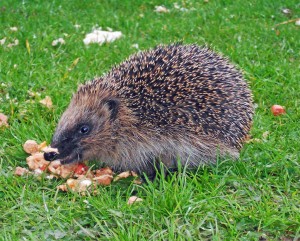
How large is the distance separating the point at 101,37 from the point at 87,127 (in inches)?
141

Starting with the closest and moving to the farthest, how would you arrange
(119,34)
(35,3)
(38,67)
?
1. (38,67)
2. (119,34)
3. (35,3)

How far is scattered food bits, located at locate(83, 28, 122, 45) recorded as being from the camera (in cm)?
852

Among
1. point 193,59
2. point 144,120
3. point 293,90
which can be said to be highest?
point 193,59

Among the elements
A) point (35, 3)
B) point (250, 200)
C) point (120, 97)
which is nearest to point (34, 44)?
point (35, 3)

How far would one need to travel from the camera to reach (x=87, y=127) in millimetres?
5289

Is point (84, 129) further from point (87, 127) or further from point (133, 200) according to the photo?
point (133, 200)

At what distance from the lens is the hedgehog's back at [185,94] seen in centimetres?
529

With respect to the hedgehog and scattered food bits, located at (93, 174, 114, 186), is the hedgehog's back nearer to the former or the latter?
the hedgehog

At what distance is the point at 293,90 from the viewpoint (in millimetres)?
6941

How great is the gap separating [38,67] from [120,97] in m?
2.50

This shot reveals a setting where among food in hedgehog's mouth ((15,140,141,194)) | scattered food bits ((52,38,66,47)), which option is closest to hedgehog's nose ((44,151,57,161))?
food in hedgehog's mouth ((15,140,141,194))

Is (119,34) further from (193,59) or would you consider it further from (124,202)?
(124,202)

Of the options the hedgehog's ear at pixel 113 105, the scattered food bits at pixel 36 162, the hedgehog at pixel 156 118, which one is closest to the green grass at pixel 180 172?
the scattered food bits at pixel 36 162

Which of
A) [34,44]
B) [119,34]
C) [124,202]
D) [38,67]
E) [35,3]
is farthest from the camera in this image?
[35,3]
